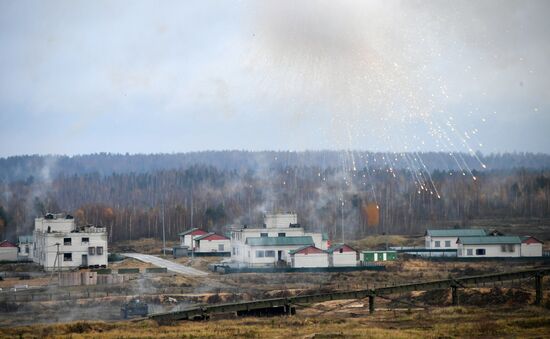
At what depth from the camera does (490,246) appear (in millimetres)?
93000

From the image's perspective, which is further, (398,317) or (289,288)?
(289,288)

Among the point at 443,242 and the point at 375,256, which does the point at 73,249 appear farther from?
the point at 443,242

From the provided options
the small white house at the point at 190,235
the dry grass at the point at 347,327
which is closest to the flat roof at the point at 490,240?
the small white house at the point at 190,235

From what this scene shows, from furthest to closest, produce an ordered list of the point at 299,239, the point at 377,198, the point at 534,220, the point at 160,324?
the point at 377,198, the point at 534,220, the point at 299,239, the point at 160,324

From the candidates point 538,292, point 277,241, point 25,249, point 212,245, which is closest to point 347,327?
point 538,292

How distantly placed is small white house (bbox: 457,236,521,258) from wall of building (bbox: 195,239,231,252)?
31.2 m

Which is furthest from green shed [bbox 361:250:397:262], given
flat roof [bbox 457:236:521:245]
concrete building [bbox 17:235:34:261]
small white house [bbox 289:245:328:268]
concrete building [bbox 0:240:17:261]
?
concrete building [bbox 0:240:17:261]

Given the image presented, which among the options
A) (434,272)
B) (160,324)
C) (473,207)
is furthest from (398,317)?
(473,207)

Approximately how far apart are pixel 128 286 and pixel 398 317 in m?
29.1

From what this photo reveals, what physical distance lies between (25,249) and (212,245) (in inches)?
973

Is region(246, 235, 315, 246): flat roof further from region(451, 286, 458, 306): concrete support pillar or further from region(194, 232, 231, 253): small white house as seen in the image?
region(451, 286, 458, 306): concrete support pillar

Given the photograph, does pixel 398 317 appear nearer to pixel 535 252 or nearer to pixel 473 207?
pixel 535 252

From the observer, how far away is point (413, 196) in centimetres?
17475

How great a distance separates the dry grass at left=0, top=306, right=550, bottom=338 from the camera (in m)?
45.1
